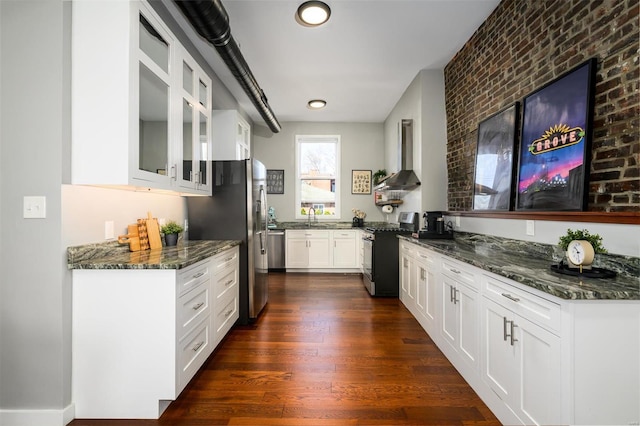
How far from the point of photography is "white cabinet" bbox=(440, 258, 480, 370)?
1.99m

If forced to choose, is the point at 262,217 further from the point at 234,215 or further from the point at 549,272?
the point at 549,272

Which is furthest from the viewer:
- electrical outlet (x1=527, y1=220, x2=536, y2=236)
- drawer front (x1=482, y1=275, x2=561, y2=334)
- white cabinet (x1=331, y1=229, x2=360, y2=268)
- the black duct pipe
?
white cabinet (x1=331, y1=229, x2=360, y2=268)

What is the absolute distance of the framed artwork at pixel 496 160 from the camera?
2.52 m

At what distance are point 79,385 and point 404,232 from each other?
3.54m

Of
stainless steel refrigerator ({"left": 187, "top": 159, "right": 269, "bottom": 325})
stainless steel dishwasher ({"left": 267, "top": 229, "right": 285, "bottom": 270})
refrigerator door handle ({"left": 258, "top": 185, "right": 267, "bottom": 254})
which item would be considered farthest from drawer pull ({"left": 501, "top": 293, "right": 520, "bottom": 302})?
stainless steel dishwasher ({"left": 267, "top": 229, "right": 285, "bottom": 270})

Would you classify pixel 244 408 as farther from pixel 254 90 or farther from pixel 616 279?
pixel 254 90

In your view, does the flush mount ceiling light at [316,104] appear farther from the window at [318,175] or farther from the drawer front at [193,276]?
the drawer front at [193,276]

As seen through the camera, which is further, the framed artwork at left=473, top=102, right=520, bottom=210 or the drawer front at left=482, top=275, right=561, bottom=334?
the framed artwork at left=473, top=102, right=520, bottom=210

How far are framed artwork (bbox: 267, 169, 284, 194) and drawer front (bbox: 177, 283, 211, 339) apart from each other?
412 cm

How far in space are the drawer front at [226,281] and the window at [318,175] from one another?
11.2 feet

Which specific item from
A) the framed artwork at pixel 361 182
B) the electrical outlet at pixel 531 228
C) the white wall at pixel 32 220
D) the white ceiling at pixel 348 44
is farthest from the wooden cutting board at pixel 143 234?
the framed artwork at pixel 361 182

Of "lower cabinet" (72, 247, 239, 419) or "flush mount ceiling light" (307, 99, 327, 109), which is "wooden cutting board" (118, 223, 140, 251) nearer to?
"lower cabinet" (72, 247, 239, 419)

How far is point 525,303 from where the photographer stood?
147cm

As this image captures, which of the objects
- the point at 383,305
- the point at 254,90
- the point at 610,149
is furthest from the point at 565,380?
the point at 254,90
